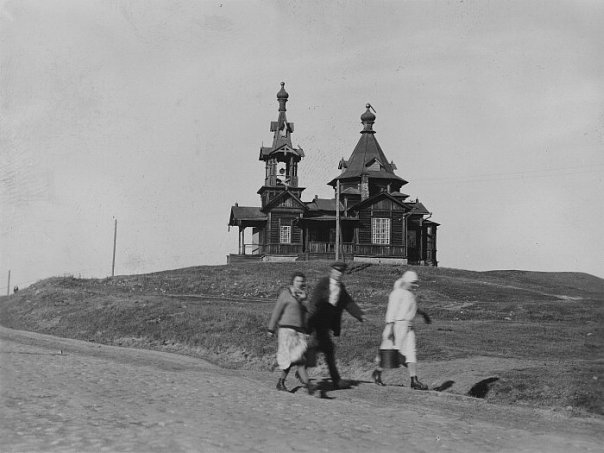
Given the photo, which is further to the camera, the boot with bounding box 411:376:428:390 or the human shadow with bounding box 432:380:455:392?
the human shadow with bounding box 432:380:455:392

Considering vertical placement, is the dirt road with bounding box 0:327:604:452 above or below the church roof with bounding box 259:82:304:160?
below

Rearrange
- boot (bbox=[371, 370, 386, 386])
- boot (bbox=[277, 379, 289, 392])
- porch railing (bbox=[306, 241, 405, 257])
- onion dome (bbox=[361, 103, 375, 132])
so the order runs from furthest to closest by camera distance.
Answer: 1. onion dome (bbox=[361, 103, 375, 132])
2. porch railing (bbox=[306, 241, 405, 257])
3. boot (bbox=[371, 370, 386, 386])
4. boot (bbox=[277, 379, 289, 392])

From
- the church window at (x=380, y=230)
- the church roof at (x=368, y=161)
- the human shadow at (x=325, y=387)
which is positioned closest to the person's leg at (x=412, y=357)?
the human shadow at (x=325, y=387)

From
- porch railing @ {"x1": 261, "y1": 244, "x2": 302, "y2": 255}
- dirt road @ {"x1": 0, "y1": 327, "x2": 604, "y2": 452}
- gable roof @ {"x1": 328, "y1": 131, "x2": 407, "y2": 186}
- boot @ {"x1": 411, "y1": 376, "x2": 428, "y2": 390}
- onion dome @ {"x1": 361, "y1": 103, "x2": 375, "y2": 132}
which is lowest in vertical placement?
dirt road @ {"x1": 0, "y1": 327, "x2": 604, "y2": 452}

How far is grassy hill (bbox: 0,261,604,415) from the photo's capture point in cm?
1199

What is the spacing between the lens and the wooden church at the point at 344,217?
49.7m

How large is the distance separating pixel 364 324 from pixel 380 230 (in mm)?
31367

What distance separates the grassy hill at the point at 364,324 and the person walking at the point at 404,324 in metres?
1.27

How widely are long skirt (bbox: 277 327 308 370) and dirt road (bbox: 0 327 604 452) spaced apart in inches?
18.4

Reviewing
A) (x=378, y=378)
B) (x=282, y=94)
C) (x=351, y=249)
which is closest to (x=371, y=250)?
(x=351, y=249)

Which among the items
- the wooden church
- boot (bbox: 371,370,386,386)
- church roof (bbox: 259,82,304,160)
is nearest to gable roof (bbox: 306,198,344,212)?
the wooden church

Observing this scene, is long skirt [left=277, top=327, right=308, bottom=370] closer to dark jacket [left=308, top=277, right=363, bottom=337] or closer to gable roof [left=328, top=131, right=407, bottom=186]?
dark jacket [left=308, top=277, right=363, bottom=337]

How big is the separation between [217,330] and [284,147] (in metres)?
36.1

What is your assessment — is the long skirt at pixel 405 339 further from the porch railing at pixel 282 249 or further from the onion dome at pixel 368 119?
the onion dome at pixel 368 119
